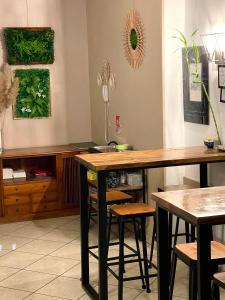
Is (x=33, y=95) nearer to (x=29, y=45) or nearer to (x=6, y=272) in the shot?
(x=29, y=45)

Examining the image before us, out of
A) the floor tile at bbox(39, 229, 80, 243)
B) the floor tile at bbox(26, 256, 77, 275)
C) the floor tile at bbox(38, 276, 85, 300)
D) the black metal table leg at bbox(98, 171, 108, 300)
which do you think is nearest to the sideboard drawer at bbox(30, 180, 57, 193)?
the floor tile at bbox(39, 229, 80, 243)

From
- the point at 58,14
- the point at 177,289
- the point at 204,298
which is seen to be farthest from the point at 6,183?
the point at 204,298

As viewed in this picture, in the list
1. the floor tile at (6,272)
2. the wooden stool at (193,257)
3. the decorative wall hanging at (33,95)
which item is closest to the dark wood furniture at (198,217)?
the wooden stool at (193,257)

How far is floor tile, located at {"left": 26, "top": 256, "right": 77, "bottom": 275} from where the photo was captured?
474 cm

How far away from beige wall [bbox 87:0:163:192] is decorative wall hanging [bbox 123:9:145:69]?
0.08 metres

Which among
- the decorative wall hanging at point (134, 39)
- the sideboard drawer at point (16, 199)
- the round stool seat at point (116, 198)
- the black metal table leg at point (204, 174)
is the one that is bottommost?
the sideboard drawer at point (16, 199)

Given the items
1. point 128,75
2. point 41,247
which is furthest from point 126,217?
point 128,75

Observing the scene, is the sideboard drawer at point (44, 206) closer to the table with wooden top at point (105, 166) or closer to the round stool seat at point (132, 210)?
the table with wooden top at point (105, 166)

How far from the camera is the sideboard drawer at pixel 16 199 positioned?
6273mm

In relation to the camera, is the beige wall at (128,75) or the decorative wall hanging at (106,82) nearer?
the beige wall at (128,75)

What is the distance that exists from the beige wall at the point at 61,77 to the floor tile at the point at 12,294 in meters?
2.83

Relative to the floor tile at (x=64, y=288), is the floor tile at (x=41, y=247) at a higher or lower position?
higher

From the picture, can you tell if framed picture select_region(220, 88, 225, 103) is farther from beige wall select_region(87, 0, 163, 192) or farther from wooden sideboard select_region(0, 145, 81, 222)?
wooden sideboard select_region(0, 145, 81, 222)

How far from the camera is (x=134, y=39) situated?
18.0 ft
